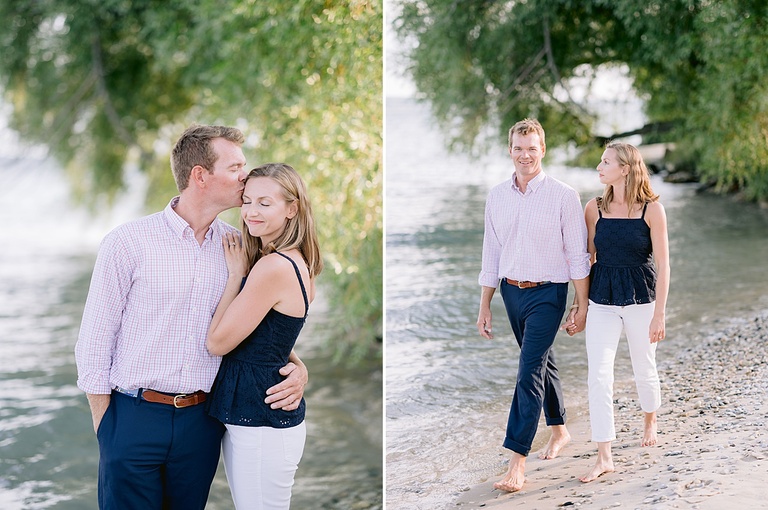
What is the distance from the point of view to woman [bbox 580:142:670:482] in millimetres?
2232

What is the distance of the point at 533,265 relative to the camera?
230 centimetres

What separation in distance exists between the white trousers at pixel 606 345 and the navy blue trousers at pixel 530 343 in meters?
0.10

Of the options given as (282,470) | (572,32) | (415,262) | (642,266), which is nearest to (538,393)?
(642,266)

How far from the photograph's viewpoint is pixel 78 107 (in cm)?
692

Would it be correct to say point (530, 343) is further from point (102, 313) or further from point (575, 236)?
point (102, 313)

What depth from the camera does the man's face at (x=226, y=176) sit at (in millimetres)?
1877

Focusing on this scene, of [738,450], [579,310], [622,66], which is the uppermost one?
[622,66]

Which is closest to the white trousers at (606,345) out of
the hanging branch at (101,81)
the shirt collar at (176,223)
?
the shirt collar at (176,223)

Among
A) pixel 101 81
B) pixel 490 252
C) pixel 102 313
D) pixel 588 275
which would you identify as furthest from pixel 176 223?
pixel 101 81

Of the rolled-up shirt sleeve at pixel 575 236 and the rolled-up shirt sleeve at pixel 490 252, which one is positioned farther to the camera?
the rolled-up shirt sleeve at pixel 490 252

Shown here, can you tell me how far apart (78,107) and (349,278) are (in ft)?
11.7

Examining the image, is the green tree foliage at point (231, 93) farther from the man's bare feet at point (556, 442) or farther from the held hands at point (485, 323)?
the man's bare feet at point (556, 442)

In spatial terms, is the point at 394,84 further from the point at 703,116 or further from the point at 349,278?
the point at 703,116

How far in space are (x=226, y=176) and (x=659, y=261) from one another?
45.1 inches
